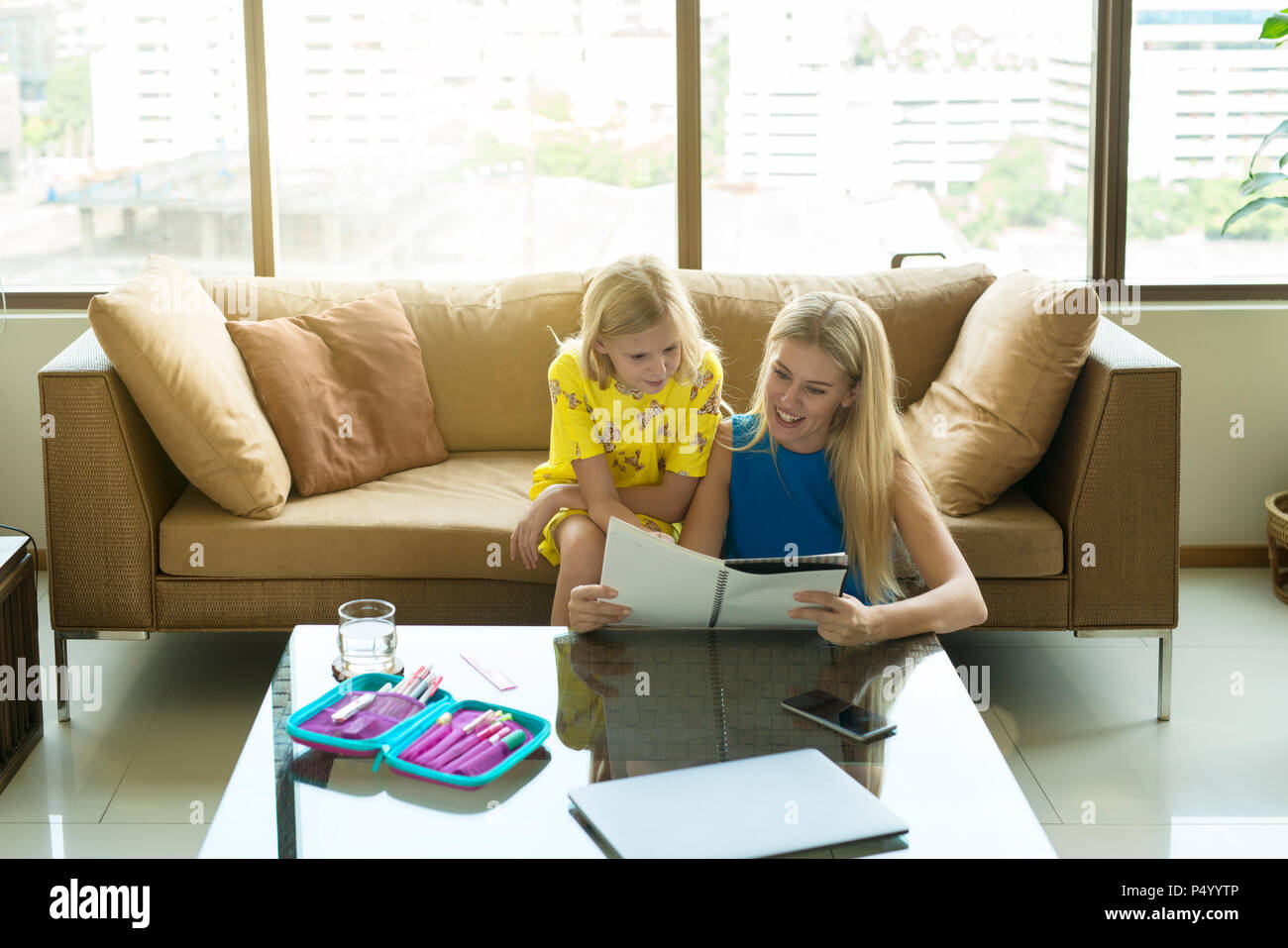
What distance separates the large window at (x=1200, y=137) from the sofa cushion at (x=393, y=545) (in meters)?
1.31

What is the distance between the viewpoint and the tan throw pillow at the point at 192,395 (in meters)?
2.58

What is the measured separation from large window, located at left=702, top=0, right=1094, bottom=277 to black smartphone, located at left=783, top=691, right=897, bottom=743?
2.12 meters

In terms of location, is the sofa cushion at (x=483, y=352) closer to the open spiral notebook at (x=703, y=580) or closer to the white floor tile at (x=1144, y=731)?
the white floor tile at (x=1144, y=731)

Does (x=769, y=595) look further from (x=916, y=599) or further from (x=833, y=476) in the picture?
(x=833, y=476)

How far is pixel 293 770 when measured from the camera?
154 cm

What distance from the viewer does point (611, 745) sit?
160 centimetres

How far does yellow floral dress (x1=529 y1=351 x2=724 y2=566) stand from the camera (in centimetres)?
244

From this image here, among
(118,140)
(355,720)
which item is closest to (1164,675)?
(355,720)

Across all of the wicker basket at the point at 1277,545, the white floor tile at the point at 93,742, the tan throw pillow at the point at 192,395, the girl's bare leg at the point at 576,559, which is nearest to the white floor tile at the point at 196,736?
the white floor tile at the point at 93,742

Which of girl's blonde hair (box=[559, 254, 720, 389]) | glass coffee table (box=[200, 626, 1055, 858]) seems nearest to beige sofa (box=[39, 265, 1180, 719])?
girl's blonde hair (box=[559, 254, 720, 389])
